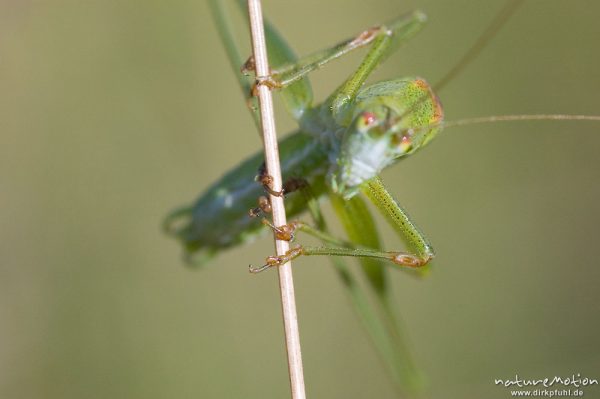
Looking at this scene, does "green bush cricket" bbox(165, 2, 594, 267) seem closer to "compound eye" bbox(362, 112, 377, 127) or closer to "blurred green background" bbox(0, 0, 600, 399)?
"compound eye" bbox(362, 112, 377, 127)

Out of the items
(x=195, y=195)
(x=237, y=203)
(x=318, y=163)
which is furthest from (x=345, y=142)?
(x=195, y=195)

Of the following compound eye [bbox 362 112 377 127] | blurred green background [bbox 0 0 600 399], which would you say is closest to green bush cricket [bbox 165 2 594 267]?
compound eye [bbox 362 112 377 127]

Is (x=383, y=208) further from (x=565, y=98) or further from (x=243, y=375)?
(x=565, y=98)

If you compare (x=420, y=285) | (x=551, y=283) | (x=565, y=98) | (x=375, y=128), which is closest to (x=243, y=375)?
(x=420, y=285)

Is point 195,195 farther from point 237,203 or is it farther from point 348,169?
point 348,169

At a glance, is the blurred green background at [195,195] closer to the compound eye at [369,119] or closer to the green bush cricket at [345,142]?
the green bush cricket at [345,142]
